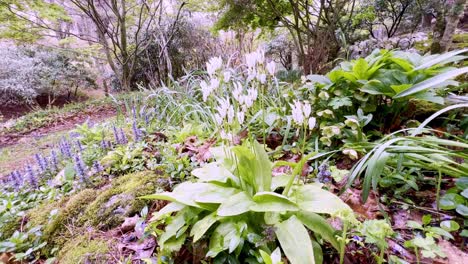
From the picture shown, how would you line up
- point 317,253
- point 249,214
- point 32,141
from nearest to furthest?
point 317,253, point 249,214, point 32,141

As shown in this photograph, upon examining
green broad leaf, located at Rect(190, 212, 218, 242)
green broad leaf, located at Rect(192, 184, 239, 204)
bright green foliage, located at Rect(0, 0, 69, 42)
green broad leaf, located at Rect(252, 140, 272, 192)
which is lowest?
green broad leaf, located at Rect(190, 212, 218, 242)

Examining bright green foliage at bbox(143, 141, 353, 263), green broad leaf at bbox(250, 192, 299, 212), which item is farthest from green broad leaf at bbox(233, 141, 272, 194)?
green broad leaf at bbox(250, 192, 299, 212)

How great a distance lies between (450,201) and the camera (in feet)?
3.40

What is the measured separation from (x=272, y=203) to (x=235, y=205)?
0.13 meters

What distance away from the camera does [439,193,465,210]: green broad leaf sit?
3.35 feet

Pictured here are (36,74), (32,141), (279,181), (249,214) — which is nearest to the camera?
(249,214)

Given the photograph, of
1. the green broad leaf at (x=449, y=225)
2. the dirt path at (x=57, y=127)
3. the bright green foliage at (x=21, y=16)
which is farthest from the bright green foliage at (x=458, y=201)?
the bright green foliage at (x=21, y=16)

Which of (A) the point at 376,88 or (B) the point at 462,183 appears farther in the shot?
(A) the point at 376,88

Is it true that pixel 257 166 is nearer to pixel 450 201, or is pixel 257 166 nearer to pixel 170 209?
pixel 170 209

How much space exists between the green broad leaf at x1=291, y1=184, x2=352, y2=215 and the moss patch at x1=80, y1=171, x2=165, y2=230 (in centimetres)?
84

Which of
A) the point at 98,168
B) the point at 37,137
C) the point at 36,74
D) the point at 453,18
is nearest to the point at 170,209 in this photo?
the point at 98,168

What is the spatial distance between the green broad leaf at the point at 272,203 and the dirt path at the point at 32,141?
3094 mm

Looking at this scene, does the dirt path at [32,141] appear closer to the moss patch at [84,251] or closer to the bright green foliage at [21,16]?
the bright green foliage at [21,16]

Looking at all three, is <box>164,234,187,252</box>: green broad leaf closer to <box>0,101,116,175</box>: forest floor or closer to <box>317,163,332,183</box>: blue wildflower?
<box>317,163,332,183</box>: blue wildflower
